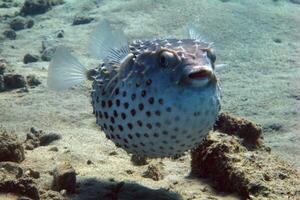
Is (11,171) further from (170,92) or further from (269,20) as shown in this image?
(269,20)

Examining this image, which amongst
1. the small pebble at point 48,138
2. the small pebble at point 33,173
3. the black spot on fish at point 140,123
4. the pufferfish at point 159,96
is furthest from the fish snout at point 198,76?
the small pebble at point 48,138

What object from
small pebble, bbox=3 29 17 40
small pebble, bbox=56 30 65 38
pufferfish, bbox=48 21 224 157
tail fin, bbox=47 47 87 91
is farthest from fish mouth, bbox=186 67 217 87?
small pebble, bbox=3 29 17 40

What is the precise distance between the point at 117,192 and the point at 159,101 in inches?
37.1

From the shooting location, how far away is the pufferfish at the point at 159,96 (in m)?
2.53

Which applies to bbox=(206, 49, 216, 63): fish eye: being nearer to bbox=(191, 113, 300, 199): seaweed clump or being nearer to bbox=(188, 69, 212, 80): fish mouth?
bbox=(188, 69, 212, 80): fish mouth

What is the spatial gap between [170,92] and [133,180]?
1.19 meters

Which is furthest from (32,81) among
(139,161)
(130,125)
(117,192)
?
Result: (130,125)

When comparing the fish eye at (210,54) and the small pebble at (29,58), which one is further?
the small pebble at (29,58)

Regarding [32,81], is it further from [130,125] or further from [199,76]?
[199,76]

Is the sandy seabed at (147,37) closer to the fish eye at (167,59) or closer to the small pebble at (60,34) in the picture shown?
the small pebble at (60,34)

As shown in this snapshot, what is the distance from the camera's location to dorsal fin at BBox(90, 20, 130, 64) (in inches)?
119

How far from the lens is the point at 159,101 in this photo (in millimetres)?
2576

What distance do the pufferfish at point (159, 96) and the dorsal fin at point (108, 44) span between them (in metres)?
0.01

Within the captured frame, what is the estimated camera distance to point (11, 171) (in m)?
3.11
